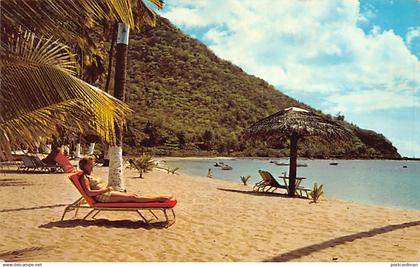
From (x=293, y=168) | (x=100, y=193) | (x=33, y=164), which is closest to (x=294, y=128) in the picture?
(x=293, y=168)

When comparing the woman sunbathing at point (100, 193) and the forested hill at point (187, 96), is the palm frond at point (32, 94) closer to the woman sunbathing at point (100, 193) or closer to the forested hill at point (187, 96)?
the woman sunbathing at point (100, 193)

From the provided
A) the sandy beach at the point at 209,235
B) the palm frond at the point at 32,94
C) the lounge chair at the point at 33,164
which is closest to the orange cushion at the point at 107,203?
the sandy beach at the point at 209,235

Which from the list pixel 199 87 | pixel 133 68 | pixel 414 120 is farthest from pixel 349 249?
pixel 199 87

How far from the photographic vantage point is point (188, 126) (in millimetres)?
48031

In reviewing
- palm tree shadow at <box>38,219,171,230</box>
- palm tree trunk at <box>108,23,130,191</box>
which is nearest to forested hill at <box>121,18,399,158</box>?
palm tree trunk at <box>108,23,130,191</box>

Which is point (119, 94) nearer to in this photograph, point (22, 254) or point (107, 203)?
point (107, 203)

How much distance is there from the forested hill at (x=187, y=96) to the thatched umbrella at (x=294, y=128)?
2754cm

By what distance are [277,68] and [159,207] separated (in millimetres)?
3124

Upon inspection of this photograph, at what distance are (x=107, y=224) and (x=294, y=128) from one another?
5783 millimetres

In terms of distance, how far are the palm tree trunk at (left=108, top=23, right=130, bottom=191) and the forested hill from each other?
2994 centimetres

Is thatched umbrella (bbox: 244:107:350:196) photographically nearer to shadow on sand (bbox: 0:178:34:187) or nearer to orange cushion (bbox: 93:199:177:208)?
orange cushion (bbox: 93:199:177:208)

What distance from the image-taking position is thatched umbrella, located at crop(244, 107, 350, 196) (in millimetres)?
9774

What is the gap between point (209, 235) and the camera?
490 centimetres

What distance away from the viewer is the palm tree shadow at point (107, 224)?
504cm
